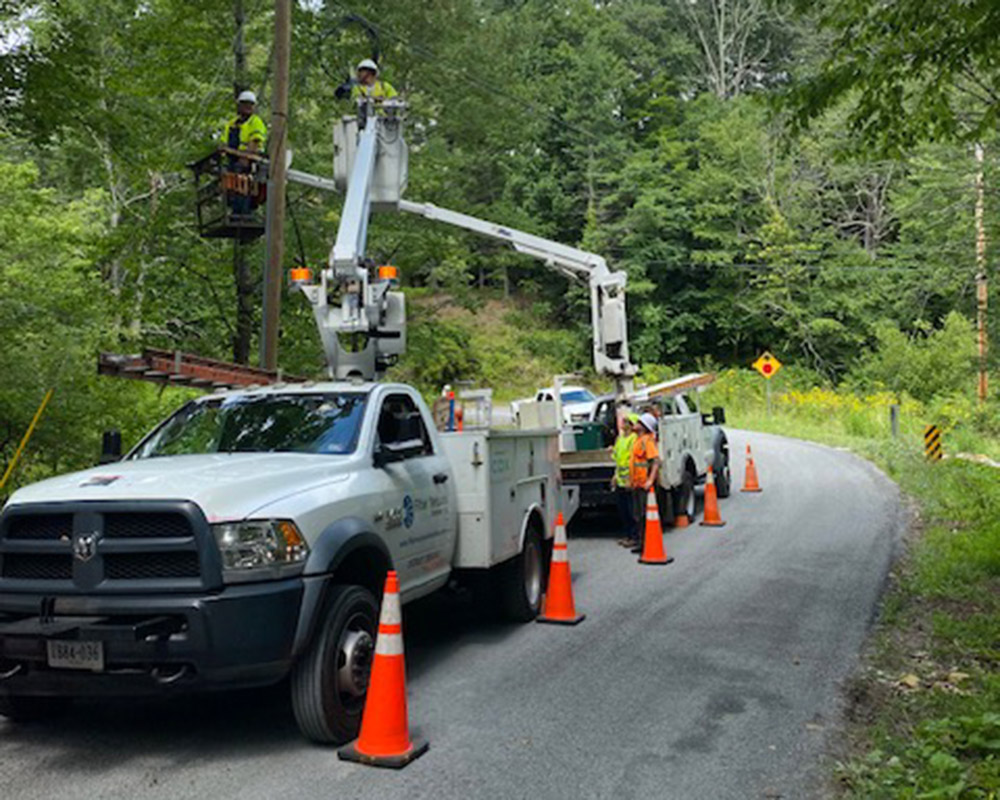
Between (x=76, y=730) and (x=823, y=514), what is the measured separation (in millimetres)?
12054

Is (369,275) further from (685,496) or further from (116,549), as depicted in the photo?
(685,496)

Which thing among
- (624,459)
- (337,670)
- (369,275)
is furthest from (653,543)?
(337,670)

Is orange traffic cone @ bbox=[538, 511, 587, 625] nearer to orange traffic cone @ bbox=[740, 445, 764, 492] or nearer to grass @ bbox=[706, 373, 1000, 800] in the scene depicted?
grass @ bbox=[706, 373, 1000, 800]

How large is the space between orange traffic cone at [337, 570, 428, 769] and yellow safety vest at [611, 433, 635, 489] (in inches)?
290

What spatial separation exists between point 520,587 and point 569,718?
2367 millimetres

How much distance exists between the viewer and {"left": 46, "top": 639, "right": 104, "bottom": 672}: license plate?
4.42 m

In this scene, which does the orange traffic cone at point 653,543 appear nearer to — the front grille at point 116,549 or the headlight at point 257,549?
the headlight at point 257,549

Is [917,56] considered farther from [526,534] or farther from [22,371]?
[22,371]

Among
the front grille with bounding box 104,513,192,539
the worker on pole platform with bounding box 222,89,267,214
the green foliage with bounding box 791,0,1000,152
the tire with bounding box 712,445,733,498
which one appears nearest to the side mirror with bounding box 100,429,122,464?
the front grille with bounding box 104,513,192,539

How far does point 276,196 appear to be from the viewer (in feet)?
36.8

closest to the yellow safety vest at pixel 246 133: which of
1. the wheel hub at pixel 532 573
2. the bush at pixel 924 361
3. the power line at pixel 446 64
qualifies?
the wheel hub at pixel 532 573

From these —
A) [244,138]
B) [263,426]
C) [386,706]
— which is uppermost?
[244,138]

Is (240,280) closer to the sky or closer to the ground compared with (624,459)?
closer to the sky

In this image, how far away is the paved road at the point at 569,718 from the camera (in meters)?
4.52
